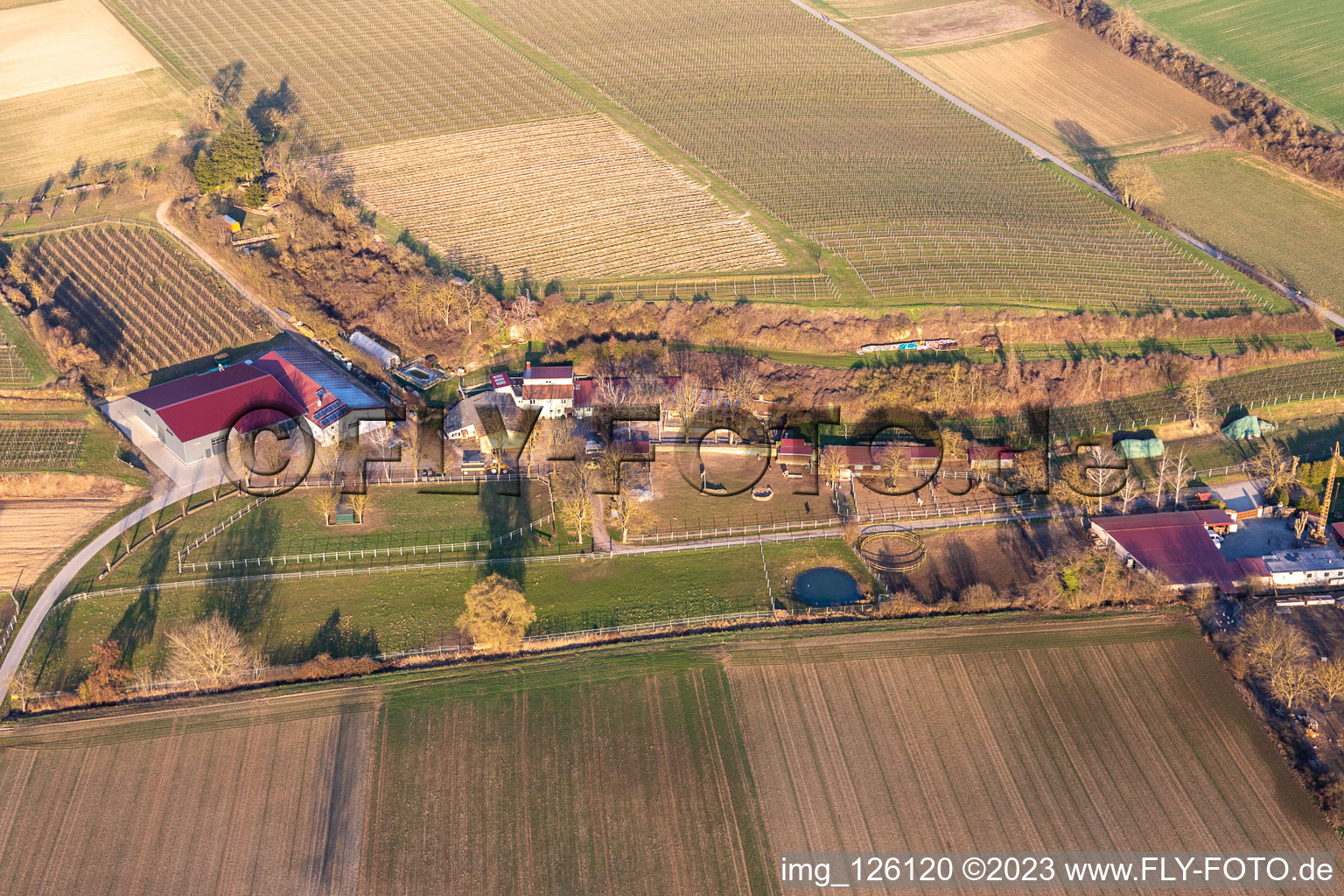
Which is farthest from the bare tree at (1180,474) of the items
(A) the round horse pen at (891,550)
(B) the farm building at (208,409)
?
(B) the farm building at (208,409)

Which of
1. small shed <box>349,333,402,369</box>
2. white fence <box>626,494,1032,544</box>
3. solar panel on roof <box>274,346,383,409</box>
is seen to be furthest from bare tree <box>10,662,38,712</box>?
white fence <box>626,494,1032,544</box>

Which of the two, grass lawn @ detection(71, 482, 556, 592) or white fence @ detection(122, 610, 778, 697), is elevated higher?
grass lawn @ detection(71, 482, 556, 592)

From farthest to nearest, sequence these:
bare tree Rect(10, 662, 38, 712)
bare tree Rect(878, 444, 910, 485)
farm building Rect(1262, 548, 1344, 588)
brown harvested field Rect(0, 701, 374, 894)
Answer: bare tree Rect(878, 444, 910, 485), farm building Rect(1262, 548, 1344, 588), bare tree Rect(10, 662, 38, 712), brown harvested field Rect(0, 701, 374, 894)

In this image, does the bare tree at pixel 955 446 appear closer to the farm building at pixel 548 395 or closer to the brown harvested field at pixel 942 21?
the farm building at pixel 548 395

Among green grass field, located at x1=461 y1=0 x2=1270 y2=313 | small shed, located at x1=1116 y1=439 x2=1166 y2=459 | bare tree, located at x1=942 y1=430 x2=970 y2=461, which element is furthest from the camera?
green grass field, located at x1=461 y1=0 x2=1270 y2=313

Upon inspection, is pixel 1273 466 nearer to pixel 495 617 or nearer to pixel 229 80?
pixel 495 617

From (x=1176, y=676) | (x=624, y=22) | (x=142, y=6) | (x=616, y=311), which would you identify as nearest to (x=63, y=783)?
(x=616, y=311)

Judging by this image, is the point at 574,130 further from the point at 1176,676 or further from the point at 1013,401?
the point at 1176,676

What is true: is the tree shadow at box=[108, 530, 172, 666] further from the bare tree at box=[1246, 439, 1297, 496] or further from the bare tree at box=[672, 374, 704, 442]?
the bare tree at box=[1246, 439, 1297, 496]
